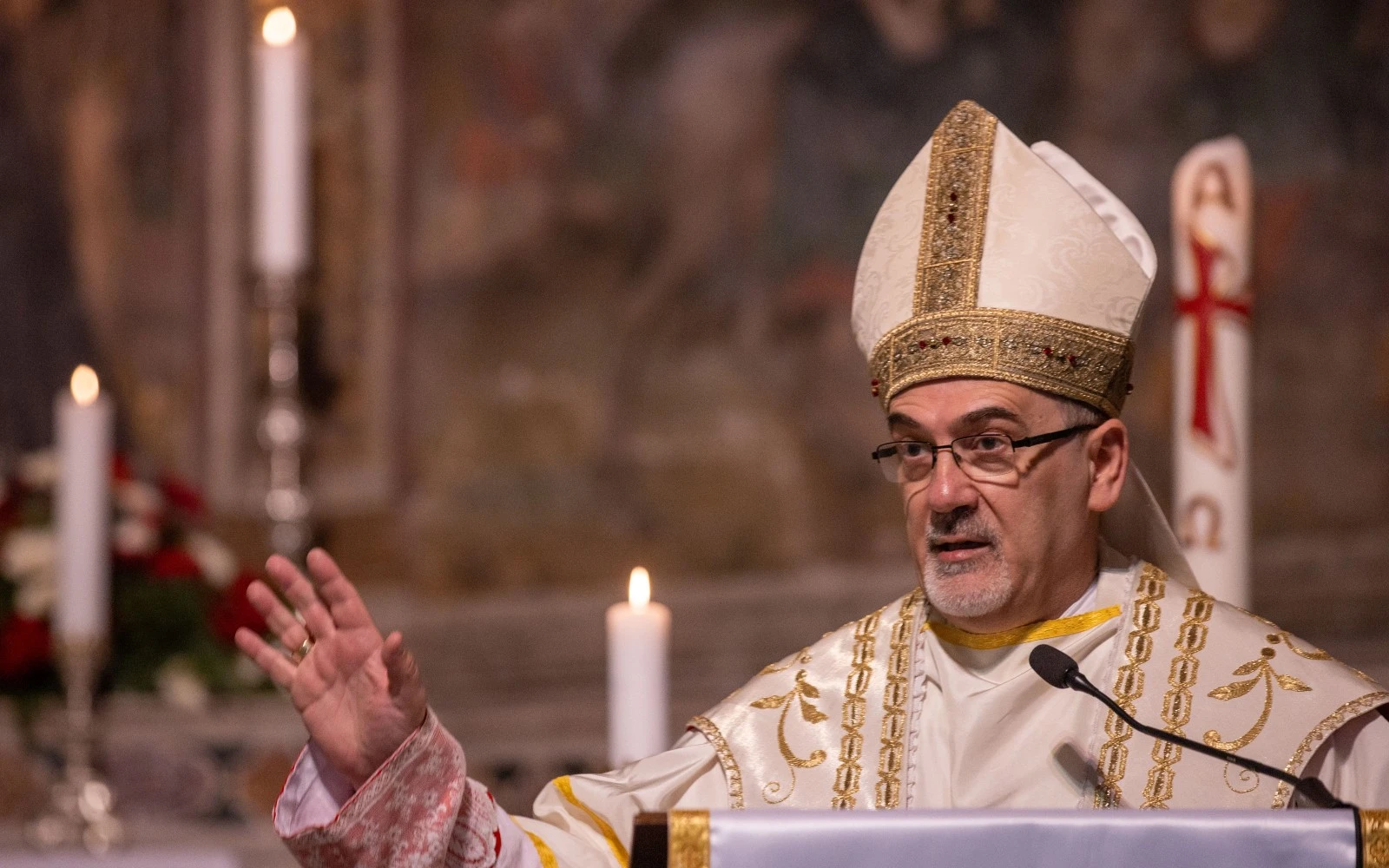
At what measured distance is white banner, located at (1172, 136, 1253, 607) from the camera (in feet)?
9.98

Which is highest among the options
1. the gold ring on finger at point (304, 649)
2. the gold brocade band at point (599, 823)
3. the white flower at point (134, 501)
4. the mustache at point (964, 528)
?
the white flower at point (134, 501)

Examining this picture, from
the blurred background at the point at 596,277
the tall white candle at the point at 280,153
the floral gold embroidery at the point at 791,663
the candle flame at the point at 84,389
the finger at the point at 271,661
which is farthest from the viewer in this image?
the blurred background at the point at 596,277

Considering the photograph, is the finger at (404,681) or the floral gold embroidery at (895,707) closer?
the finger at (404,681)

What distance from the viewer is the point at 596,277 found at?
575cm

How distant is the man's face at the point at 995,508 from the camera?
2451 millimetres

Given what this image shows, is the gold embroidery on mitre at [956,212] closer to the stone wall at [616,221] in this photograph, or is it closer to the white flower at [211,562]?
the white flower at [211,562]

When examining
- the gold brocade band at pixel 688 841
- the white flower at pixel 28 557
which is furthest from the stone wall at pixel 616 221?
the gold brocade band at pixel 688 841

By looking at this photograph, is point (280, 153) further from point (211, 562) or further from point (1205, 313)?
point (1205, 313)

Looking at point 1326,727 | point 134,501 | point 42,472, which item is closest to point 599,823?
point 1326,727

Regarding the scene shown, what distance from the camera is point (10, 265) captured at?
19.3 ft

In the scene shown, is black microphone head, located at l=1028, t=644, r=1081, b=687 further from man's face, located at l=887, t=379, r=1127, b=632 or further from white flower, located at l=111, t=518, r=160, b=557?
white flower, located at l=111, t=518, r=160, b=557

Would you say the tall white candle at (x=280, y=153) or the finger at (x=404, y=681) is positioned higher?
the tall white candle at (x=280, y=153)

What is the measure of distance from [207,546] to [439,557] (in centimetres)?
128

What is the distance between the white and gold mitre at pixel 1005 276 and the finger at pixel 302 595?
916mm
